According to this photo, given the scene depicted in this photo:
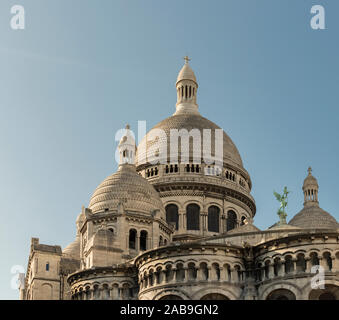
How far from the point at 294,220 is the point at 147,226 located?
1763 cm

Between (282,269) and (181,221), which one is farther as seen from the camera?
(181,221)

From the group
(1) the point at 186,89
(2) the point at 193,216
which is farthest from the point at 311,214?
(1) the point at 186,89

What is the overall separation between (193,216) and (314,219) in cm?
1347

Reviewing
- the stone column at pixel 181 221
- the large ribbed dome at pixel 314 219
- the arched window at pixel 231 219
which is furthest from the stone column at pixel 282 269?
the arched window at pixel 231 219

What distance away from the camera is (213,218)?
295 feet

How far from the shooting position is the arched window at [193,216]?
88544 millimetres

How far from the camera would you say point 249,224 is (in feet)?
242

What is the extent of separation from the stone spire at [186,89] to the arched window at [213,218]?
16.5m

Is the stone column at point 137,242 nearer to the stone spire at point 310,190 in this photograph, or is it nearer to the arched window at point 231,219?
the arched window at point 231,219

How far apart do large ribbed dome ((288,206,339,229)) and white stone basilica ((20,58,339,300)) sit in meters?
0.11

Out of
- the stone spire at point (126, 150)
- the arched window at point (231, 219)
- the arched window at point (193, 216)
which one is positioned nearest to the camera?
the stone spire at point (126, 150)

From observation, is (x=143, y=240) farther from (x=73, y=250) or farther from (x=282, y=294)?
(x=282, y=294)
